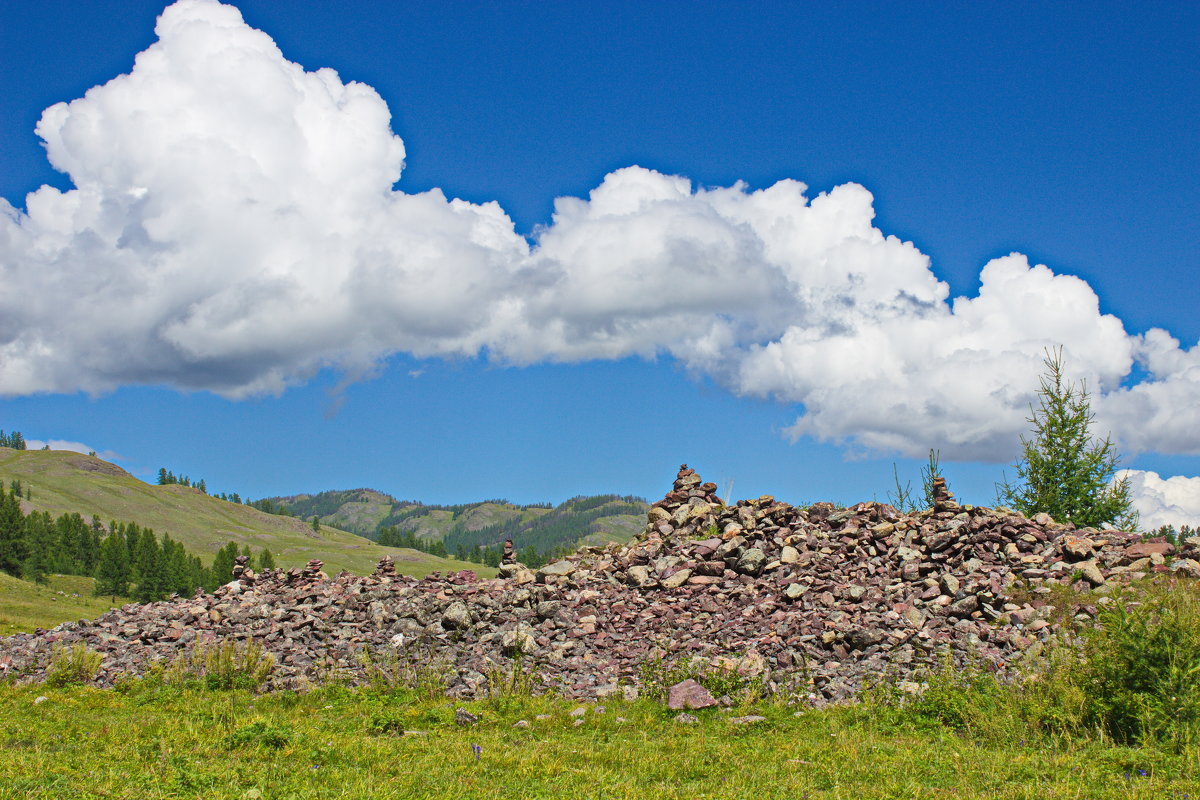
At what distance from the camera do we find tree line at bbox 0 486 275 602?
132 meters

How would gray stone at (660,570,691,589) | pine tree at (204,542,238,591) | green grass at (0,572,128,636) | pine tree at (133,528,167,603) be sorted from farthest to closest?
pine tree at (133,528,167,603), pine tree at (204,542,238,591), green grass at (0,572,128,636), gray stone at (660,570,691,589)

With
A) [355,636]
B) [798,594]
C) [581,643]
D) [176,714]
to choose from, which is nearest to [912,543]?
[798,594]

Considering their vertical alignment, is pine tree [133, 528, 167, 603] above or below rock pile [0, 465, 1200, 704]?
below

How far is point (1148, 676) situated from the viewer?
12.4m

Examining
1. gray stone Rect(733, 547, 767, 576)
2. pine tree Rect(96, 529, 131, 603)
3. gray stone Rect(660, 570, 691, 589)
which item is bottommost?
pine tree Rect(96, 529, 131, 603)

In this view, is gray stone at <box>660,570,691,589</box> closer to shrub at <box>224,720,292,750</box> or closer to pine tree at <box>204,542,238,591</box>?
shrub at <box>224,720,292,750</box>

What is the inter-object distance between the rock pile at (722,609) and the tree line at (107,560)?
106m

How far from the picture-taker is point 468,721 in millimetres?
14789

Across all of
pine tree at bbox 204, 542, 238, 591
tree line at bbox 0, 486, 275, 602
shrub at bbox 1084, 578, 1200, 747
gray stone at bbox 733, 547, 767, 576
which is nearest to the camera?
shrub at bbox 1084, 578, 1200, 747

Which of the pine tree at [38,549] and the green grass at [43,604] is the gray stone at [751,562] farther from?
the pine tree at [38,549]

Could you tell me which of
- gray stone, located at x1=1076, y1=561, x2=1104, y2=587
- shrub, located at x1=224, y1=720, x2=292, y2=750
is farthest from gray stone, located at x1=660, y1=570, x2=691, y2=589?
shrub, located at x1=224, y1=720, x2=292, y2=750

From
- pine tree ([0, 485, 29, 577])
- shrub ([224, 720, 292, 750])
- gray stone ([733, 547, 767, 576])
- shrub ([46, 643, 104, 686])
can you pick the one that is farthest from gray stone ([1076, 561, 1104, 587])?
pine tree ([0, 485, 29, 577])

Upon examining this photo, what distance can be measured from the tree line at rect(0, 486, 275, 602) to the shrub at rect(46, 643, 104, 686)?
4178 inches

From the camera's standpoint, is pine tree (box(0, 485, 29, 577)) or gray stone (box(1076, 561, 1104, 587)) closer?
gray stone (box(1076, 561, 1104, 587))
